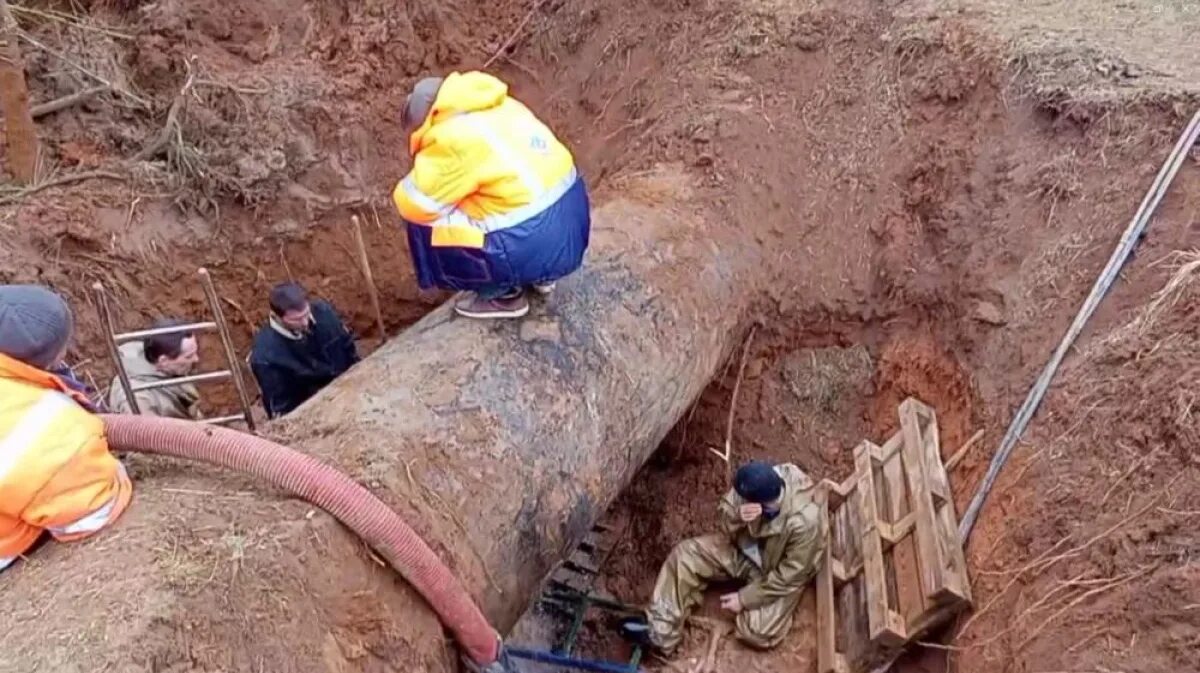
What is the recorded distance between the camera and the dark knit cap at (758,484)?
5012mm

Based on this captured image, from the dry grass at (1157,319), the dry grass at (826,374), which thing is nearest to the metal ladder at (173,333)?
the dry grass at (826,374)

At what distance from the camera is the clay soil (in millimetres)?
4559

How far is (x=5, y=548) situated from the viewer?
3199mm

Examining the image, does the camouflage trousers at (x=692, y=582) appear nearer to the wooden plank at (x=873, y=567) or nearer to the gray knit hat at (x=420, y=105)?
the wooden plank at (x=873, y=567)

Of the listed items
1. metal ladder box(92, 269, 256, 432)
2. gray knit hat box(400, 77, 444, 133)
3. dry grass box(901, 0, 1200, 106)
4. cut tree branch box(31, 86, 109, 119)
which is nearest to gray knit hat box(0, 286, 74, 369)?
metal ladder box(92, 269, 256, 432)

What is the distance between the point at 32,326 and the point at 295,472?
92 cm

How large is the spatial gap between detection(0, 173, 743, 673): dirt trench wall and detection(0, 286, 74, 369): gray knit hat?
580 mm

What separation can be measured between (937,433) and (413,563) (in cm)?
300

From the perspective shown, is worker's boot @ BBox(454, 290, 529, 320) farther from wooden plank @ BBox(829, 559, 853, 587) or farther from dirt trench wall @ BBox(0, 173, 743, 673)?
wooden plank @ BBox(829, 559, 853, 587)

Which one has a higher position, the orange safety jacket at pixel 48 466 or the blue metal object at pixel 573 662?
the orange safety jacket at pixel 48 466

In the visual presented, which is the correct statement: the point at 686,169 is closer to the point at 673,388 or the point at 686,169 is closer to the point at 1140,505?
the point at 673,388

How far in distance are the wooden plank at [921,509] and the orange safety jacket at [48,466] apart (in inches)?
126

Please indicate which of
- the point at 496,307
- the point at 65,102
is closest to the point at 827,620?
the point at 496,307

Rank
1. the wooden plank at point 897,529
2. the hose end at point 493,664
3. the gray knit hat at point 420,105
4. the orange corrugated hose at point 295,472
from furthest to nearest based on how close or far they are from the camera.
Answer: the wooden plank at point 897,529 → the gray knit hat at point 420,105 → the hose end at point 493,664 → the orange corrugated hose at point 295,472
